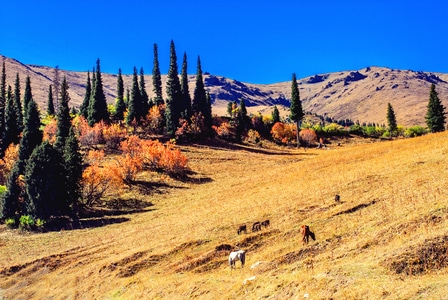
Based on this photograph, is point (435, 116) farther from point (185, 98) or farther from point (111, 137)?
point (111, 137)

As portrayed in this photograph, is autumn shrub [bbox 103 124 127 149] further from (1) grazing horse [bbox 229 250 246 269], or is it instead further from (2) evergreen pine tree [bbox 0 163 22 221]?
(1) grazing horse [bbox 229 250 246 269]

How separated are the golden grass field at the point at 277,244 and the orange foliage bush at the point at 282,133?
57.5 m

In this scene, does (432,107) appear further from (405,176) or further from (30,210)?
(30,210)

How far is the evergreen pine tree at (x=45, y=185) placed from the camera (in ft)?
145

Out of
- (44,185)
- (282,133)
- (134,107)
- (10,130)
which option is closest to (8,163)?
(10,130)

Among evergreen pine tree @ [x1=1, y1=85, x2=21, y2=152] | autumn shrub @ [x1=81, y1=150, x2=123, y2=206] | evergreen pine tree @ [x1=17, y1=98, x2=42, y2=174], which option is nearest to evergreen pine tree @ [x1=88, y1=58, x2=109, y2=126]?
evergreen pine tree @ [x1=1, y1=85, x2=21, y2=152]

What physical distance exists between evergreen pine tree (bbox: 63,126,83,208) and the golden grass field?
554cm

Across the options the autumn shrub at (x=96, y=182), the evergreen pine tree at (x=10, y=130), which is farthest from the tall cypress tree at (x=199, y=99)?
the autumn shrub at (x=96, y=182)

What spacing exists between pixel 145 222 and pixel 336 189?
20.0m

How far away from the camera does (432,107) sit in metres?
100

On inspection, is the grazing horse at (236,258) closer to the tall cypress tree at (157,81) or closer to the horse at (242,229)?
the horse at (242,229)

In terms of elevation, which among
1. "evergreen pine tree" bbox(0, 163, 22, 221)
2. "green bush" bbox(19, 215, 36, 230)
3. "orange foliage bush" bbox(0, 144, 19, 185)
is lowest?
"green bush" bbox(19, 215, 36, 230)

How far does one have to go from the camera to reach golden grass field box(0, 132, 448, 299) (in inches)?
640

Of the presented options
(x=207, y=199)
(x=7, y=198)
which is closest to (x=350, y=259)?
(x=207, y=199)
